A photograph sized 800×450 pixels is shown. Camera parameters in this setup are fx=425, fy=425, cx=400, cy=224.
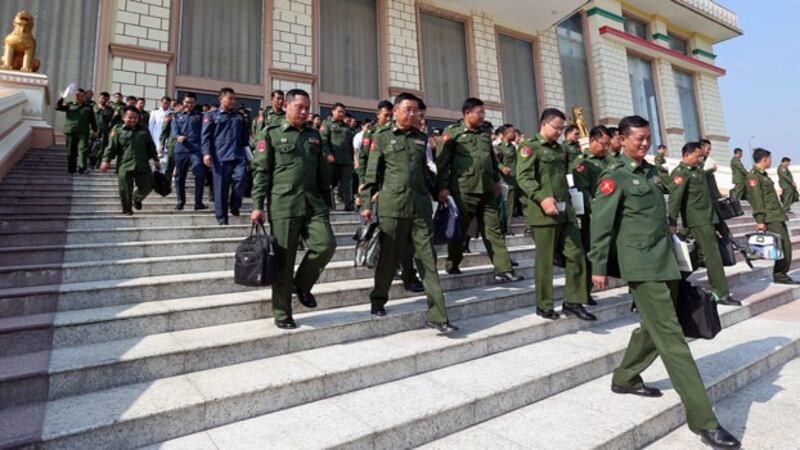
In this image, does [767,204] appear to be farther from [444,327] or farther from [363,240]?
[363,240]

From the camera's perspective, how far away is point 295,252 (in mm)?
3504

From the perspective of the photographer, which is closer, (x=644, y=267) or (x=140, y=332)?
(x=644, y=267)

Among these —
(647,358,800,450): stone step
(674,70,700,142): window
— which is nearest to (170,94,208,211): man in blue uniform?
(647,358,800,450): stone step

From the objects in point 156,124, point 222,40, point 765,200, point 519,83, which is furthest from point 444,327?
point 519,83

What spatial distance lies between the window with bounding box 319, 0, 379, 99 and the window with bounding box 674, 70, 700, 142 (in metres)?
17.9

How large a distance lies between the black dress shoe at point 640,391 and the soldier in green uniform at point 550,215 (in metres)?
1.04

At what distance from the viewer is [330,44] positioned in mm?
13633

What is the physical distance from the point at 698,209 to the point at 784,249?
8.43ft

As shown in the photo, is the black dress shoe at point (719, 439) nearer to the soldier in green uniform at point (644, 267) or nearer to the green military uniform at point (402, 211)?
the soldier in green uniform at point (644, 267)

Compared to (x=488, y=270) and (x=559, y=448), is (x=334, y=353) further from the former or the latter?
(x=488, y=270)

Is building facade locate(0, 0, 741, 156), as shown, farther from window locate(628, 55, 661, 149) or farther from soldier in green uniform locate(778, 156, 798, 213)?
soldier in green uniform locate(778, 156, 798, 213)

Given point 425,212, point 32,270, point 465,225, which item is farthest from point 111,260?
point 465,225

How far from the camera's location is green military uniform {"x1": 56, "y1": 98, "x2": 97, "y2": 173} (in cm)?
773

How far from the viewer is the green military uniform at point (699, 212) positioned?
17.0 feet
